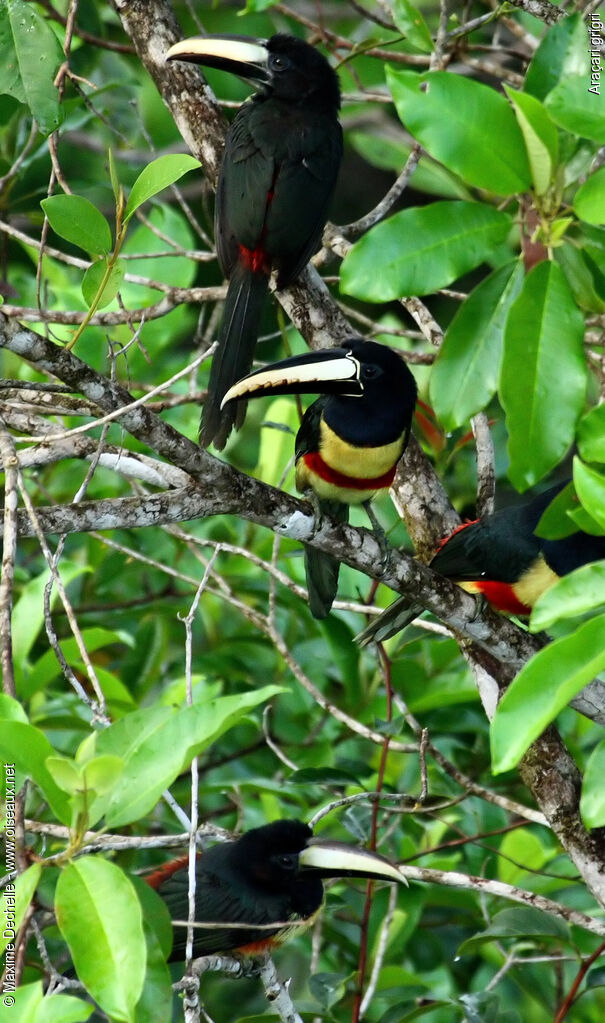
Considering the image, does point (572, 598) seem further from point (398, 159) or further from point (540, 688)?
point (398, 159)

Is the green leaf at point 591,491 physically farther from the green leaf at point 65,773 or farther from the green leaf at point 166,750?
the green leaf at point 65,773

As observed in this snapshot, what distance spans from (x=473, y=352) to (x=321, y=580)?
1088 mm

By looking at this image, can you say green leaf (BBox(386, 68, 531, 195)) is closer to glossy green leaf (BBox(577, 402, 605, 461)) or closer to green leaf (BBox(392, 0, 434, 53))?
glossy green leaf (BBox(577, 402, 605, 461))

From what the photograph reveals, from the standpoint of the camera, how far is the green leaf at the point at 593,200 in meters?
1.86

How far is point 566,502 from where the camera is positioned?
2252 millimetres

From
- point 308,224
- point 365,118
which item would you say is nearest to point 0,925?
point 308,224

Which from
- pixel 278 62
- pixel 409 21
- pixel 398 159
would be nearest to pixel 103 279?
pixel 409 21

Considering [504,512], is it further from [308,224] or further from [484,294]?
[484,294]

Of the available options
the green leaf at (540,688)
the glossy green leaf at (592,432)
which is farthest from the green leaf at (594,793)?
the glossy green leaf at (592,432)

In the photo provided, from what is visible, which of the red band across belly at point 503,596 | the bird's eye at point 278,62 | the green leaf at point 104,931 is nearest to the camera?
the green leaf at point 104,931

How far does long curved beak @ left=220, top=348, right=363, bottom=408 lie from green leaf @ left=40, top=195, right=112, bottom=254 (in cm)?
46

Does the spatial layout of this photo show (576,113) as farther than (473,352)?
No

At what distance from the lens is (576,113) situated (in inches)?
72.3

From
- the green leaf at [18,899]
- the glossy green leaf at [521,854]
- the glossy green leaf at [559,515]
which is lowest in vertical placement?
the glossy green leaf at [521,854]
